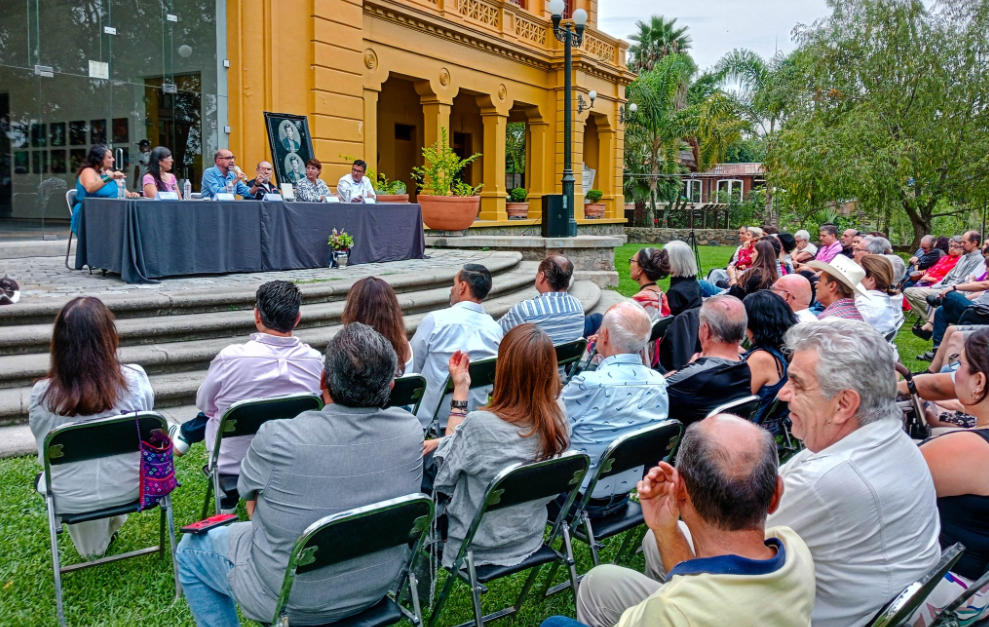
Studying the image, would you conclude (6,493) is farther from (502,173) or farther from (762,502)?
(502,173)

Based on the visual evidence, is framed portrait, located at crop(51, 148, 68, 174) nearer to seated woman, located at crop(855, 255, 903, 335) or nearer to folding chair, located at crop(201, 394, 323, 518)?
folding chair, located at crop(201, 394, 323, 518)

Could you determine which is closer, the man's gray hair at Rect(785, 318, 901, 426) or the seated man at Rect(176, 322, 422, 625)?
the seated man at Rect(176, 322, 422, 625)

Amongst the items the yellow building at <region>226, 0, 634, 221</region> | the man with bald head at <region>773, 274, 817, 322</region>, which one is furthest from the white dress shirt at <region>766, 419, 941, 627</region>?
the yellow building at <region>226, 0, 634, 221</region>

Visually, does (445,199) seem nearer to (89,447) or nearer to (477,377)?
(477,377)

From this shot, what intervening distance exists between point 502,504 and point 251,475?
2.79ft

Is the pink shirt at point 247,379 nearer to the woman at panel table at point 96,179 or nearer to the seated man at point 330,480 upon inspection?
the seated man at point 330,480

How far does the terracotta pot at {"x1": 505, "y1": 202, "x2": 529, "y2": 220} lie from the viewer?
71.2ft

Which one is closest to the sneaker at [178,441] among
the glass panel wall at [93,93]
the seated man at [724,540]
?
the seated man at [724,540]

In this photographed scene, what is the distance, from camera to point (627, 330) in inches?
136

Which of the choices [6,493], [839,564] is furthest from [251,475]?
[6,493]

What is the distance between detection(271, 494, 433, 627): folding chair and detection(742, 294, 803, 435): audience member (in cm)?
236

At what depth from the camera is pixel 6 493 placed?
161 inches

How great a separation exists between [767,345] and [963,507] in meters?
1.86

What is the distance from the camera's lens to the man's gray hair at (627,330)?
346 centimetres
